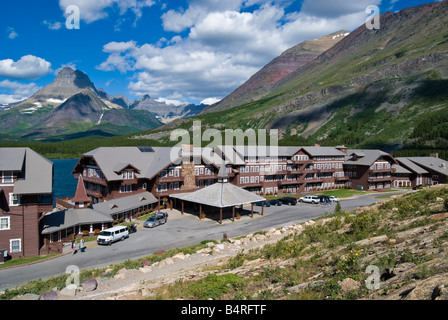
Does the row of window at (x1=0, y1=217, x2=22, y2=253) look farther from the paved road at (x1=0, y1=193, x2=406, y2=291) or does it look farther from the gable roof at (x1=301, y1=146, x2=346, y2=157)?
the gable roof at (x1=301, y1=146, x2=346, y2=157)

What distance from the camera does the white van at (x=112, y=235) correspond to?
3878 centimetres

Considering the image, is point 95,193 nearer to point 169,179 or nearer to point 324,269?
point 169,179

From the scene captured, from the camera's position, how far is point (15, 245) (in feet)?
117

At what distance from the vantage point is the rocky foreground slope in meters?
13.1

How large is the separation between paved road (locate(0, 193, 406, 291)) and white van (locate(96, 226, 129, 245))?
0.78 meters

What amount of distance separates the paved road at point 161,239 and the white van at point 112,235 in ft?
2.56

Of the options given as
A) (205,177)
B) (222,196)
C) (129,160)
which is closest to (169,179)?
(205,177)

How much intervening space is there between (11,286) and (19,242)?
35.8ft

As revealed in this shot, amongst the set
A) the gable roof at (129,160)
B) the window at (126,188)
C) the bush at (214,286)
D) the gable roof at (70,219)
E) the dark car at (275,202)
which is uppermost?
the gable roof at (129,160)

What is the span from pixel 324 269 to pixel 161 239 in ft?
91.9

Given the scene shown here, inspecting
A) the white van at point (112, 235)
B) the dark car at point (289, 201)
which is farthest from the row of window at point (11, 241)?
the dark car at point (289, 201)

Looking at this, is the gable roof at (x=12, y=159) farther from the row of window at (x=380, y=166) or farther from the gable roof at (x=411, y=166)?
the gable roof at (x=411, y=166)
